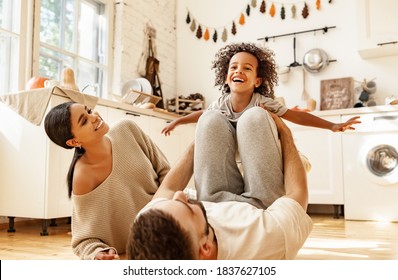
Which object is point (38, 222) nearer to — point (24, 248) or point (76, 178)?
point (24, 248)

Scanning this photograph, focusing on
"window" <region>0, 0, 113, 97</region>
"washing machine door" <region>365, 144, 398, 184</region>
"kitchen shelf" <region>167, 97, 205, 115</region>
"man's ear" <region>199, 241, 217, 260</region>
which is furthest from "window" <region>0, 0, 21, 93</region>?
"washing machine door" <region>365, 144, 398, 184</region>

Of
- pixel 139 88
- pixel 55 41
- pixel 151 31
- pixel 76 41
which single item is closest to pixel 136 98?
pixel 139 88

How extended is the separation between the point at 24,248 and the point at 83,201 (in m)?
0.65

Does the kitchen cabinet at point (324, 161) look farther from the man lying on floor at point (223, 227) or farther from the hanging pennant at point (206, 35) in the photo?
the man lying on floor at point (223, 227)

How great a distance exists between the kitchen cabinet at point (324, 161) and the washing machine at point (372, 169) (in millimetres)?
63

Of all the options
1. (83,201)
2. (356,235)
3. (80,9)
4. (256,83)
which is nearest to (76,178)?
(83,201)

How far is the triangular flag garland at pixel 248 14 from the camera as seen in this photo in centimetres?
380

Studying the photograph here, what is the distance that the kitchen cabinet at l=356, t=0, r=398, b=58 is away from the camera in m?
3.04

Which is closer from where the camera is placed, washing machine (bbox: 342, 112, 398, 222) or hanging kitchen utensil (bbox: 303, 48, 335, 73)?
washing machine (bbox: 342, 112, 398, 222)

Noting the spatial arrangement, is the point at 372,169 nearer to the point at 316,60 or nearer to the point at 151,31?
the point at 316,60

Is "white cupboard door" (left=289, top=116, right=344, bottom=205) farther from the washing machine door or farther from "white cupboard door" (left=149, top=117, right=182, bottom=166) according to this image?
"white cupboard door" (left=149, top=117, right=182, bottom=166)

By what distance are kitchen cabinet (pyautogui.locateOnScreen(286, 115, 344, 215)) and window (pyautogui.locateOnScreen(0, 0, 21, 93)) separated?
2.20 metres

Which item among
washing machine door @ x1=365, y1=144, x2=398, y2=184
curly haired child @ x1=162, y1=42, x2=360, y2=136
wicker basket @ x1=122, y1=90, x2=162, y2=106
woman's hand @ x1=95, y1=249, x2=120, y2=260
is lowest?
woman's hand @ x1=95, y1=249, x2=120, y2=260

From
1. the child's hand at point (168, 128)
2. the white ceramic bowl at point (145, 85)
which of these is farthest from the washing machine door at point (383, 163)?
the white ceramic bowl at point (145, 85)
